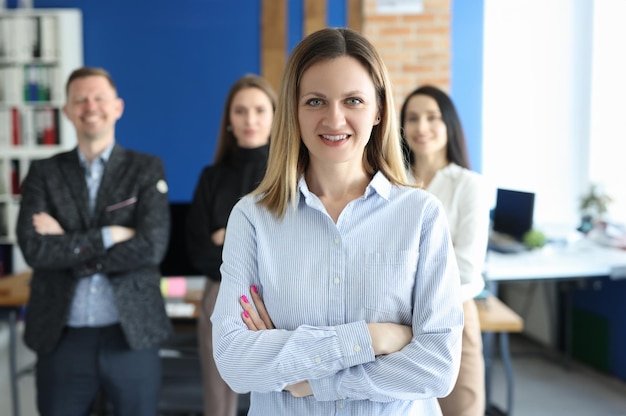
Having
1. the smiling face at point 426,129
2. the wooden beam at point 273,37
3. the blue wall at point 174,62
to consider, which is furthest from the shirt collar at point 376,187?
the blue wall at point 174,62

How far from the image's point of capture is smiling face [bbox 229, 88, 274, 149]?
9.32 ft

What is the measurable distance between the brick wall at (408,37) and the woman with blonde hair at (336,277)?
13.9 ft

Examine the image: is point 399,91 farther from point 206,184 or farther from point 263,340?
point 263,340

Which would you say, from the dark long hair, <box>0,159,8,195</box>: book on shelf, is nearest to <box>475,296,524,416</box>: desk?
the dark long hair

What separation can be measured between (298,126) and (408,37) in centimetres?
442

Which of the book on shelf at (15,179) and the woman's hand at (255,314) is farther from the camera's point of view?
the book on shelf at (15,179)

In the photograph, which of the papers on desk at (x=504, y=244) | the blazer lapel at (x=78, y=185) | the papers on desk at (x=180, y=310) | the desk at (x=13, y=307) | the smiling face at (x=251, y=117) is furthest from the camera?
the papers on desk at (x=504, y=244)

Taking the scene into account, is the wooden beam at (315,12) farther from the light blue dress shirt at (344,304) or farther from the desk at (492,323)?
the light blue dress shirt at (344,304)

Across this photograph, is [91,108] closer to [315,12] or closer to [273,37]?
[273,37]

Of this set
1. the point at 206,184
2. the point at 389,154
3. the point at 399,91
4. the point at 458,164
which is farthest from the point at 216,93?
the point at 389,154

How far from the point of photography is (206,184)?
111 inches

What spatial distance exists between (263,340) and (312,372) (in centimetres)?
13

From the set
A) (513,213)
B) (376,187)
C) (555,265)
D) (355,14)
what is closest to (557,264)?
(555,265)

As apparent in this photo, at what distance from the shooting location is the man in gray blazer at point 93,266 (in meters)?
2.37
